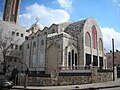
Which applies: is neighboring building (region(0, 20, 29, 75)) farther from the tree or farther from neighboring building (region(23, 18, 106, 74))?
neighboring building (region(23, 18, 106, 74))

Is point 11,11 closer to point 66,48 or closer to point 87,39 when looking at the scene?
point 87,39

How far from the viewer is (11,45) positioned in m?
43.8

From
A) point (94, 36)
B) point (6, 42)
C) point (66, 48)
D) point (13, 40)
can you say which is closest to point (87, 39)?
point (94, 36)

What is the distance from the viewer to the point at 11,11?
196 ft

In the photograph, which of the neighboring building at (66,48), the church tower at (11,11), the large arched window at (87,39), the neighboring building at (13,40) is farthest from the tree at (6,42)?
the large arched window at (87,39)

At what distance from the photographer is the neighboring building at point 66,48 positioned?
35875 millimetres

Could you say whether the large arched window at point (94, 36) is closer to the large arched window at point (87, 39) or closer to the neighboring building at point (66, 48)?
the neighboring building at point (66, 48)

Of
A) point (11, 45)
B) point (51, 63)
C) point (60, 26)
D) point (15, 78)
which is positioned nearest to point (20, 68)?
point (11, 45)

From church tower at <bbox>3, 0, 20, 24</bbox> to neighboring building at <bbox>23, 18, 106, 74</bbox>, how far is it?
1477 cm

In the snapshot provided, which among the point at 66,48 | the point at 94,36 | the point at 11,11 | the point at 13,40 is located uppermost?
the point at 11,11

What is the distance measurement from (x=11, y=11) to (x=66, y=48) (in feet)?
107

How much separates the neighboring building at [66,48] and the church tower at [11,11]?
14.8 meters

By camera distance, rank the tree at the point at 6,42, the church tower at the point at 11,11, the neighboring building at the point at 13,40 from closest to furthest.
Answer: the tree at the point at 6,42 → the neighboring building at the point at 13,40 → the church tower at the point at 11,11

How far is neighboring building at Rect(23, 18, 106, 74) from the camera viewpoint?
118ft
